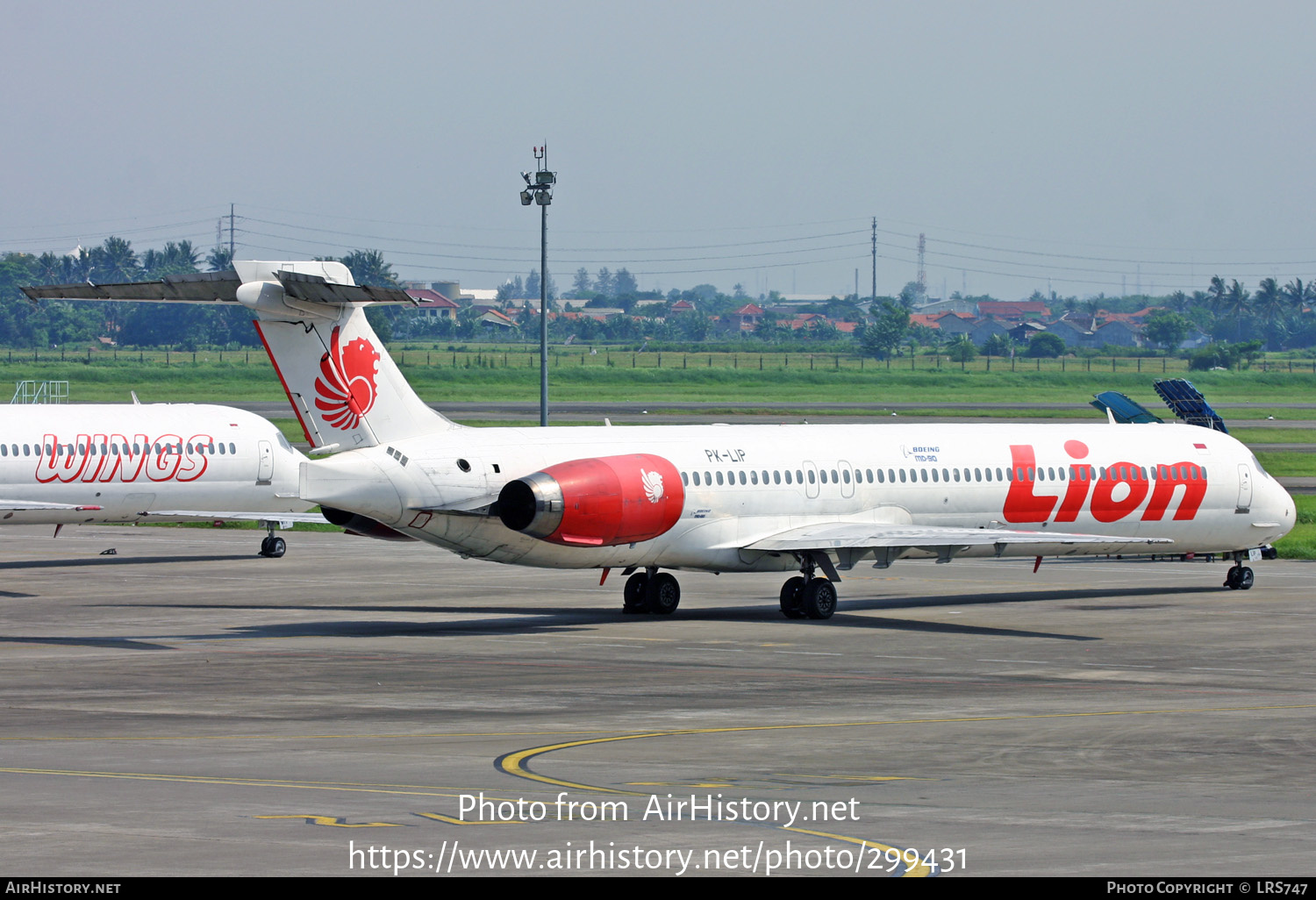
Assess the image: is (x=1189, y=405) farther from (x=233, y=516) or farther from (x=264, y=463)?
(x=233, y=516)

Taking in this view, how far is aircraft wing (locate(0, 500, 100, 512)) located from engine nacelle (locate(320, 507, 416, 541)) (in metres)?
13.1

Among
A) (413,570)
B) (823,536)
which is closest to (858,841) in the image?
(823,536)

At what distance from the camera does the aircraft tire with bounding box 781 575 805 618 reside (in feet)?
117

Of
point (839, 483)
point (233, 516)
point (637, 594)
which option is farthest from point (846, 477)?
point (233, 516)

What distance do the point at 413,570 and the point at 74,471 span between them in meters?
8.61

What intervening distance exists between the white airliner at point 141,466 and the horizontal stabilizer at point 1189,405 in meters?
25.1

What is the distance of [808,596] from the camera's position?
116ft

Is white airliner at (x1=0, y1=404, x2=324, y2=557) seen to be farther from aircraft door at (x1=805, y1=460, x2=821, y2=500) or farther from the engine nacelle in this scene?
aircraft door at (x1=805, y1=460, x2=821, y2=500)

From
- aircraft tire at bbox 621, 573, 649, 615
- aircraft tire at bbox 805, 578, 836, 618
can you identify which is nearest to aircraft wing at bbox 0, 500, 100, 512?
aircraft tire at bbox 621, 573, 649, 615

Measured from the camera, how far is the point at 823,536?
116ft

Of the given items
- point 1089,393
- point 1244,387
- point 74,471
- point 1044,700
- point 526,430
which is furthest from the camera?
point 1244,387

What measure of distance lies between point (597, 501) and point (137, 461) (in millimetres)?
18547
